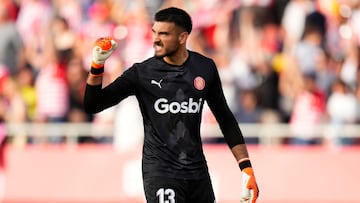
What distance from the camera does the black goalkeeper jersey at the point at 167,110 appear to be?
8820 mm

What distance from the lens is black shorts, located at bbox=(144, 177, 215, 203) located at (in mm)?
8797

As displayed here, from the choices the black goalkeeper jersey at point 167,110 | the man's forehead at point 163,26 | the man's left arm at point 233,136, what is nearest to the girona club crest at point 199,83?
the black goalkeeper jersey at point 167,110

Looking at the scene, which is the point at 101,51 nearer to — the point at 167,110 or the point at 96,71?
the point at 96,71

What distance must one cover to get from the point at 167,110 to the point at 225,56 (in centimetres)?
855

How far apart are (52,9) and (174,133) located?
1023 centimetres

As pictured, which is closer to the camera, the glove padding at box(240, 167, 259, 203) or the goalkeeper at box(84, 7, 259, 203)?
the goalkeeper at box(84, 7, 259, 203)

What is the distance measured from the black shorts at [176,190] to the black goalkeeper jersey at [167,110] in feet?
0.16

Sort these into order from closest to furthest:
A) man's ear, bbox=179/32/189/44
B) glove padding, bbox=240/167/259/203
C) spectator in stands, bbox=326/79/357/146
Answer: man's ear, bbox=179/32/189/44 → glove padding, bbox=240/167/259/203 → spectator in stands, bbox=326/79/357/146

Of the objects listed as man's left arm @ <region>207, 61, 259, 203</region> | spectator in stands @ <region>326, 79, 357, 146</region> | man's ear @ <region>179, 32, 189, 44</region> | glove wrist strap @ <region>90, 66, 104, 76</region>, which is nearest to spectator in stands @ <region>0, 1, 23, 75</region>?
spectator in stands @ <region>326, 79, 357, 146</region>

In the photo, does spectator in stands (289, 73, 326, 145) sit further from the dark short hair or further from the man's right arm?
the man's right arm

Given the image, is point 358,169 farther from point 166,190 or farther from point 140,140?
point 166,190

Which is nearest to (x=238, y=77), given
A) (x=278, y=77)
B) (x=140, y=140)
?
(x=278, y=77)

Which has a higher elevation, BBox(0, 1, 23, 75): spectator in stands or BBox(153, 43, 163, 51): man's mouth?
BBox(0, 1, 23, 75): spectator in stands

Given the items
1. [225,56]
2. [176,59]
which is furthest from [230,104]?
[176,59]
